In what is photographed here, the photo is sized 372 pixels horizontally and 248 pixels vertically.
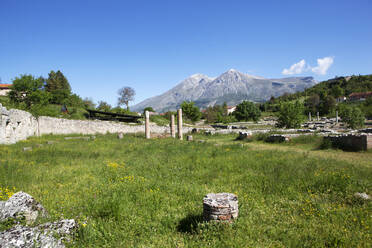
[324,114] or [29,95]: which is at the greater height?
[29,95]

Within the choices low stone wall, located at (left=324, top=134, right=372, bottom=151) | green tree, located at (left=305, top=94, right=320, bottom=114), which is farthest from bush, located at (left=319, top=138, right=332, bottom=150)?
green tree, located at (left=305, top=94, right=320, bottom=114)

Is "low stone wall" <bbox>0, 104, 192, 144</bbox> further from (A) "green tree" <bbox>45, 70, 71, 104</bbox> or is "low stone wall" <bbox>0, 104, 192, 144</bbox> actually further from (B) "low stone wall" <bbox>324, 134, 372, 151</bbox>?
(A) "green tree" <bbox>45, 70, 71, 104</bbox>

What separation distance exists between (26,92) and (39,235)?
42.5 m

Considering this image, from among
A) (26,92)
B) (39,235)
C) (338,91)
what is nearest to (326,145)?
(39,235)

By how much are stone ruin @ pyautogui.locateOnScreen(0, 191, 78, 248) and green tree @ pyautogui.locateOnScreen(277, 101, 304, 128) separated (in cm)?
2644

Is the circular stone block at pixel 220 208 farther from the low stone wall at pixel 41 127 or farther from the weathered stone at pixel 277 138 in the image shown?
the low stone wall at pixel 41 127

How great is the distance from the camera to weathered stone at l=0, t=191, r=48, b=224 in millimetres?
4250

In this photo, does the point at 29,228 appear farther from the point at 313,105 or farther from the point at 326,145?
the point at 313,105

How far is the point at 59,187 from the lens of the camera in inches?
280

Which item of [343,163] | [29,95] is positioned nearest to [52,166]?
[343,163]

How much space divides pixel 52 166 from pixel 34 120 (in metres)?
17.8

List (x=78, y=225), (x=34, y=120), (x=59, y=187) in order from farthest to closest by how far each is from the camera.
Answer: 1. (x=34, y=120)
2. (x=59, y=187)
3. (x=78, y=225)

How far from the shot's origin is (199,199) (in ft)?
19.4

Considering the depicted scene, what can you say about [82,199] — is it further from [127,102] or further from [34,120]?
[127,102]
